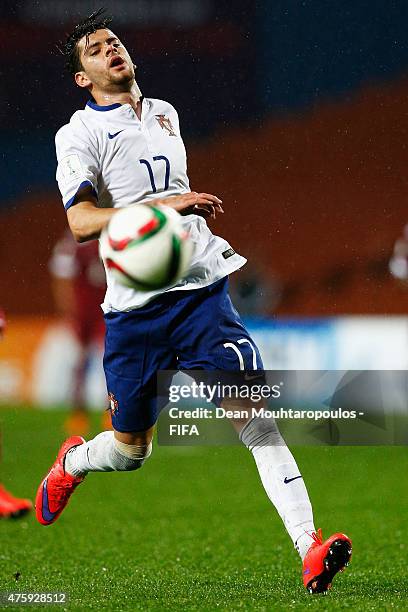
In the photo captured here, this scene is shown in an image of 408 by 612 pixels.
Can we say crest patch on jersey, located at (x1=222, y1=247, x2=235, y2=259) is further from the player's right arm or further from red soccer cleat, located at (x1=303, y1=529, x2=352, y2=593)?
red soccer cleat, located at (x1=303, y1=529, x2=352, y2=593)

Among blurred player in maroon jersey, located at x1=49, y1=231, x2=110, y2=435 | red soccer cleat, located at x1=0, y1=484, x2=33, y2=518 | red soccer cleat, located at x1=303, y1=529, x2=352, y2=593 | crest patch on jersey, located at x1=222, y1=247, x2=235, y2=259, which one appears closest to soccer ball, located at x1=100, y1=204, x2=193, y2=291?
crest patch on jersey, located at x1=222, y1=247, x2=235, y2=259

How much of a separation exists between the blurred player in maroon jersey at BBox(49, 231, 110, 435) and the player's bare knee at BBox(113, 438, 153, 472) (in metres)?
4.83

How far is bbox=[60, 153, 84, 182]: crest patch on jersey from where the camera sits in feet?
11.4

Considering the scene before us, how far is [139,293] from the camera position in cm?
360

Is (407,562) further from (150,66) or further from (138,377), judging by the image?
(150,66)

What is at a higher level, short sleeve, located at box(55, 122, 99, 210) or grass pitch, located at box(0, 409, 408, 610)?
short sleeve, located at box(55, 122, 99, 210)

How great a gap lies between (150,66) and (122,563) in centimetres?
234

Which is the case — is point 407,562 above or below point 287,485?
below

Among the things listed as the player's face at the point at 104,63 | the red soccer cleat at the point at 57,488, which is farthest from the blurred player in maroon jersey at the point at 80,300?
the player's face at the point at 104,63

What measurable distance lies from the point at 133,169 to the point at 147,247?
1.92 ft

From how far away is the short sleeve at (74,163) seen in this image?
136 inches

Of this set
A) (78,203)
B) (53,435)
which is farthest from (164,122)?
(53,435)

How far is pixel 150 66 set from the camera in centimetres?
506

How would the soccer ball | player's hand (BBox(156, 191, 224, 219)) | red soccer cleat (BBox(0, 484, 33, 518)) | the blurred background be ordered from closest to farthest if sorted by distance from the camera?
the soccer ball, player's hand (BBox(156, 191, 224, 219)), red soccer cleat (BBox(0, 484, 33, 518)), the blurred background
